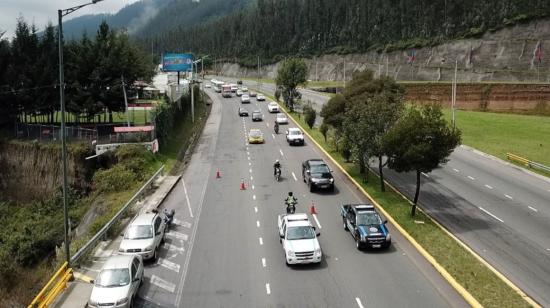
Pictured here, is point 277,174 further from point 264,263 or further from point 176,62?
point 176,62

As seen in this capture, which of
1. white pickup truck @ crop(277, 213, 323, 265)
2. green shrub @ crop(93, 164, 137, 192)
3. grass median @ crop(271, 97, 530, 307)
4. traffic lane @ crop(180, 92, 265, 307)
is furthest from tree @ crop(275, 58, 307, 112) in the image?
white pickup truck @ crop(277, 213, 323, 265)

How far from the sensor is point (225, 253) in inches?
945

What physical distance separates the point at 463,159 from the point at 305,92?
65.9 m

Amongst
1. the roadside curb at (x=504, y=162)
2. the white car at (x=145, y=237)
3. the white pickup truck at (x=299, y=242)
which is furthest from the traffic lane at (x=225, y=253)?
the roadside curb at (x=504, y=162)

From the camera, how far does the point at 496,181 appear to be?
3691 centimetres

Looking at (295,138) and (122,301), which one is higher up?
(295,138)

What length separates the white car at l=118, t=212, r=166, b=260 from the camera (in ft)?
74.1

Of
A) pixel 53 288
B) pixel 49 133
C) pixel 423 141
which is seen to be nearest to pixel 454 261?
pixel 423 141

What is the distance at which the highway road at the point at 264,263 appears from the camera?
1897 cm

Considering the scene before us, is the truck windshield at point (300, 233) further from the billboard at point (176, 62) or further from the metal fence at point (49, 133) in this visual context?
the billboard at point (176, 62)

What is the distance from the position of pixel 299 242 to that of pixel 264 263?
180cm

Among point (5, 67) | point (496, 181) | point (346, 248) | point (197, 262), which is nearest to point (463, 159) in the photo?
point (496, 181)

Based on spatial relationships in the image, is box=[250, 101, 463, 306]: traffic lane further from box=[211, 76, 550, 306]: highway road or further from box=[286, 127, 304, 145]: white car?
box=[286, 127, 304, 145]: white car

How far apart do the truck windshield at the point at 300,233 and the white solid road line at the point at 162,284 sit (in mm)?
5362
